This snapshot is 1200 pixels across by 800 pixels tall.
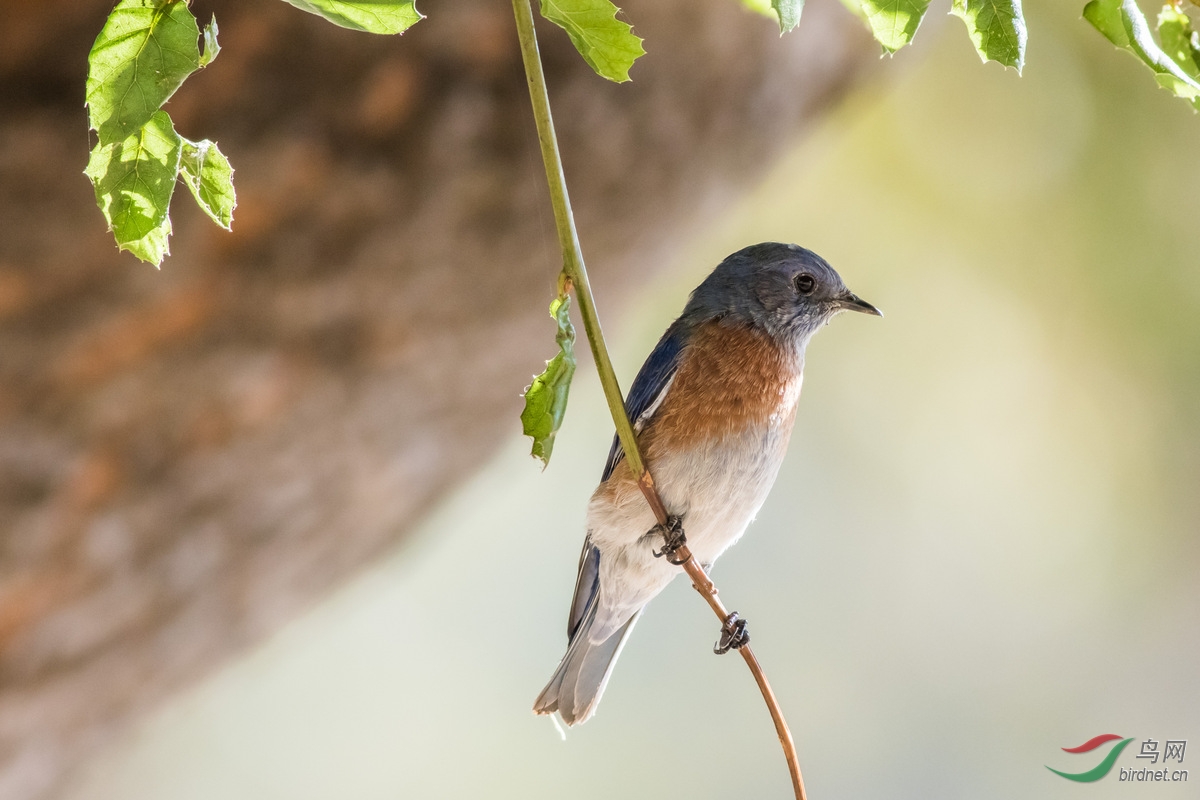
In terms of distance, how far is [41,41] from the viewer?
4.34 ft

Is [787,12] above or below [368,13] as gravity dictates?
below

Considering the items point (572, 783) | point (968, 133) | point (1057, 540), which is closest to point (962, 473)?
point (1057, 540)

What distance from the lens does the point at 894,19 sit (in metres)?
0.72

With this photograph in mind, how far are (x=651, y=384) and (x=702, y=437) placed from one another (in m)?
0.17

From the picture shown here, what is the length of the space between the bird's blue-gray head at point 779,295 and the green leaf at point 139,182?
1.06m

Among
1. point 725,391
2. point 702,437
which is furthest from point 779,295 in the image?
point 702,437

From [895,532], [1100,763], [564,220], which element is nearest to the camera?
[564,220]

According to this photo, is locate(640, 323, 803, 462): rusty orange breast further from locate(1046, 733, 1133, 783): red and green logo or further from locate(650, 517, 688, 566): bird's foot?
locate(1046, 733, 1133, 783): red and green logo

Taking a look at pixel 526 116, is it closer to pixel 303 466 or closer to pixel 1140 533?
pixel 303 466

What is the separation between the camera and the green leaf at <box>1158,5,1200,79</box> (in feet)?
2.94

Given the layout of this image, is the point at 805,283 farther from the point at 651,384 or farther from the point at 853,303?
the point at 651,384

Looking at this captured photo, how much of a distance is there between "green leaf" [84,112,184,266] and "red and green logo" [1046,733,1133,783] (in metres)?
2.11

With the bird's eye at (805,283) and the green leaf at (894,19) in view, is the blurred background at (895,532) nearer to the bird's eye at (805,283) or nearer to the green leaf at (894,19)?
the bird's eye at (805,283)

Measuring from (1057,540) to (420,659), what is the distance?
6.70 ft
